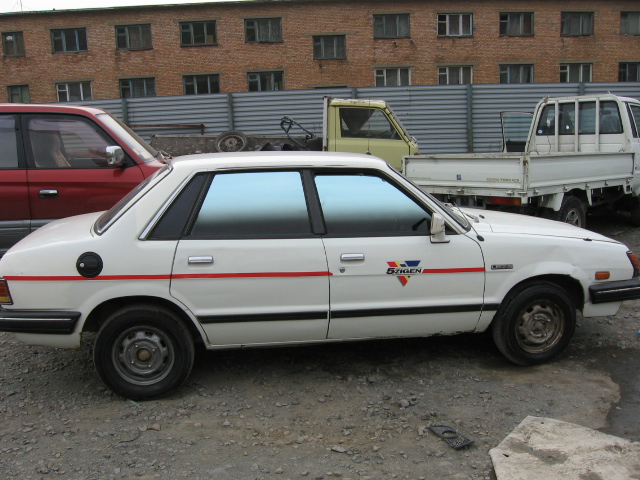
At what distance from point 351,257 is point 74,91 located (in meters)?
29.0

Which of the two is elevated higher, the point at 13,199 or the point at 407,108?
the point at 407,108

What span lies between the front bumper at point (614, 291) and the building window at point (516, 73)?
89.5 feet

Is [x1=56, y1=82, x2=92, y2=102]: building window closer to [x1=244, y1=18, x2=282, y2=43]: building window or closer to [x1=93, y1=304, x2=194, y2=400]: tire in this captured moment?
[x1=244, y1=18, x2=282, y2=43]: building window

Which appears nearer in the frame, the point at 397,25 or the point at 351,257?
the point at 351,257

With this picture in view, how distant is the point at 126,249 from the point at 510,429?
2.54 m

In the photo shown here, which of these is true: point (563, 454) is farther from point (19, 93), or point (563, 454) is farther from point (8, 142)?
point (19, 93)

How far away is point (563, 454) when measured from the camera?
123 inches

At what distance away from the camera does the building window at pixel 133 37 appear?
28.6m

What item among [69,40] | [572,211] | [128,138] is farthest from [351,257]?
[69,40]

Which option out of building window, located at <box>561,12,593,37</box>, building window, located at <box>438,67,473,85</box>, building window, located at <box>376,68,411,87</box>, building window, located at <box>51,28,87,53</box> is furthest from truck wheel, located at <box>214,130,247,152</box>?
building window, located at <box>561,12,593,37</box>

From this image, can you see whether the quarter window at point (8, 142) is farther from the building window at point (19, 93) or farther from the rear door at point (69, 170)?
the building window at point (19, 93)

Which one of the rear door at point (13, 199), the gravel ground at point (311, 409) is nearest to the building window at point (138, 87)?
the rear door at point (13, 199)

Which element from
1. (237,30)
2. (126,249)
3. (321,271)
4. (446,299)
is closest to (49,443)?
(126,249)

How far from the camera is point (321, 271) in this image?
3.81m
